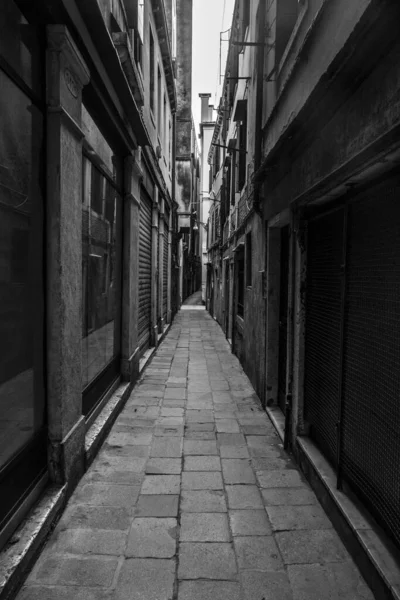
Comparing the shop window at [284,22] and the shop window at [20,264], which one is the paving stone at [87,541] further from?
the shop window at [284,22]

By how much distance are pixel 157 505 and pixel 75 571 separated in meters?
0.92

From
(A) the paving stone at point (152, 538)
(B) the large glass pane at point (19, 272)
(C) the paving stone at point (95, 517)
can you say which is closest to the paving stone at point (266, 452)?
(A) the paving stone at point (152, 538)

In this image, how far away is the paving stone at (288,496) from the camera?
140 inches

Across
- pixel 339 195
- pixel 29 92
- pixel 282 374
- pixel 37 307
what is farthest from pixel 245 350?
pixel 29 92

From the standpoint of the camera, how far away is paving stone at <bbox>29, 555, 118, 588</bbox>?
256 cm

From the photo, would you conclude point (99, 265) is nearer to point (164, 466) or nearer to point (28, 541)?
point (164, 466)

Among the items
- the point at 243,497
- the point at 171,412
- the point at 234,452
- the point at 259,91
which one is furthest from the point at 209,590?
the point at 259,91

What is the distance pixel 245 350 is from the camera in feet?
27.9

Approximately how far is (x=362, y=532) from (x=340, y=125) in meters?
2.73

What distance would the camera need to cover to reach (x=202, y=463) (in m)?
4.30

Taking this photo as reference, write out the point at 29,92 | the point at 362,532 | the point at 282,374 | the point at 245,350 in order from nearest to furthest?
the point at 362,532, the point at 29,92, the point at 282,374, the point at 245,350

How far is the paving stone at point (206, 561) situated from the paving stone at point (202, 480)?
2.76 ft

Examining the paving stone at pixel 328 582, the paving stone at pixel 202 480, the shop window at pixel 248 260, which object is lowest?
the paving stone at pixel 202 480

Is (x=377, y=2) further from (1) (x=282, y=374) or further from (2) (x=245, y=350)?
(2) (x=245, y=350)
